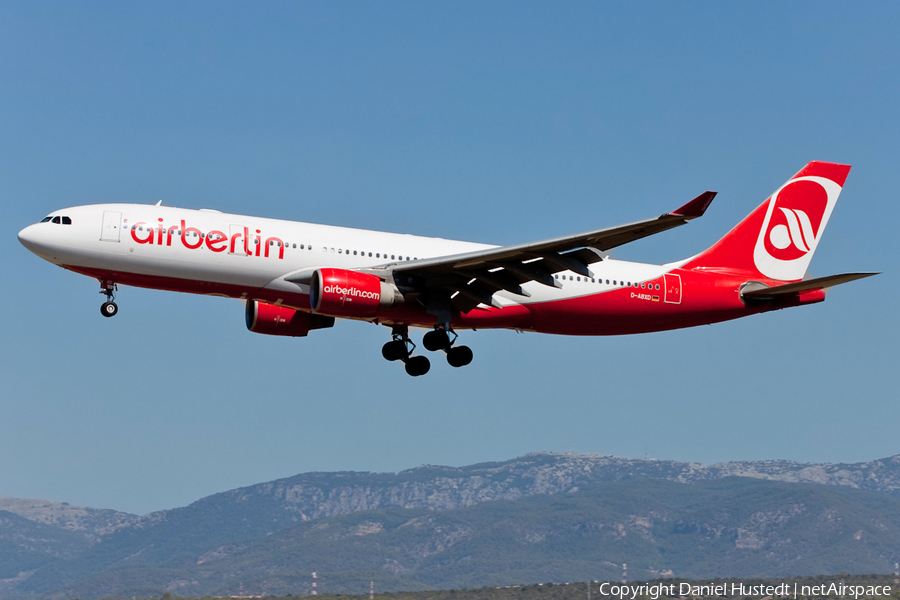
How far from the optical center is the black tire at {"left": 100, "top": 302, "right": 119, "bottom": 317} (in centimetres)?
3519

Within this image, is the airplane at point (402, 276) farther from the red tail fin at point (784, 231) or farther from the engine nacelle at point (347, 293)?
the red tail fin at point (784, 231)

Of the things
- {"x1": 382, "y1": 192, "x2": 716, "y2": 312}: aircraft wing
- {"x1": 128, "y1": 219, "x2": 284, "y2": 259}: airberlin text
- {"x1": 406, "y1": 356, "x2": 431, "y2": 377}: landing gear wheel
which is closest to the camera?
{"x1": 382, "y1": 192, "x2": 716, "y2": 312}: aircraft wing

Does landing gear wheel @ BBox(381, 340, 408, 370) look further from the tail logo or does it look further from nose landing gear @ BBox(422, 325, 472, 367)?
the tail logo

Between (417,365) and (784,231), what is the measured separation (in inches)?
643

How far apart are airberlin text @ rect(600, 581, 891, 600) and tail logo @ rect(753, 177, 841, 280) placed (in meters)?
58.2

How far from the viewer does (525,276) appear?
3438 centimetres

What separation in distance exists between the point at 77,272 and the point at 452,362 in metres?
13.2

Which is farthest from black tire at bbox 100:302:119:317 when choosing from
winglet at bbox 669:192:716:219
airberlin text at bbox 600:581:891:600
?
airberlin text at bbox 600:581:891:600

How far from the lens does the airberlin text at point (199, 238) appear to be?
110 ft

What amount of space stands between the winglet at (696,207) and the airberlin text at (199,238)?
13214 mm

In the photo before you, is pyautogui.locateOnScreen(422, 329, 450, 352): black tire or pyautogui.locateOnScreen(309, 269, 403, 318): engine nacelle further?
pyautogui.locateOnScreen(422, 329, 450, 352): black tire

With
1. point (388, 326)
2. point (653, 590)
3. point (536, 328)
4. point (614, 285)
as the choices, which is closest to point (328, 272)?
point (388, 326)

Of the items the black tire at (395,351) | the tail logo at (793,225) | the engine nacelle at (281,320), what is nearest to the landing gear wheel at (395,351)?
the black tire at (395,351)

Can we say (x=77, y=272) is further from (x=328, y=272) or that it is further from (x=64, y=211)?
(x=328, y=272)
